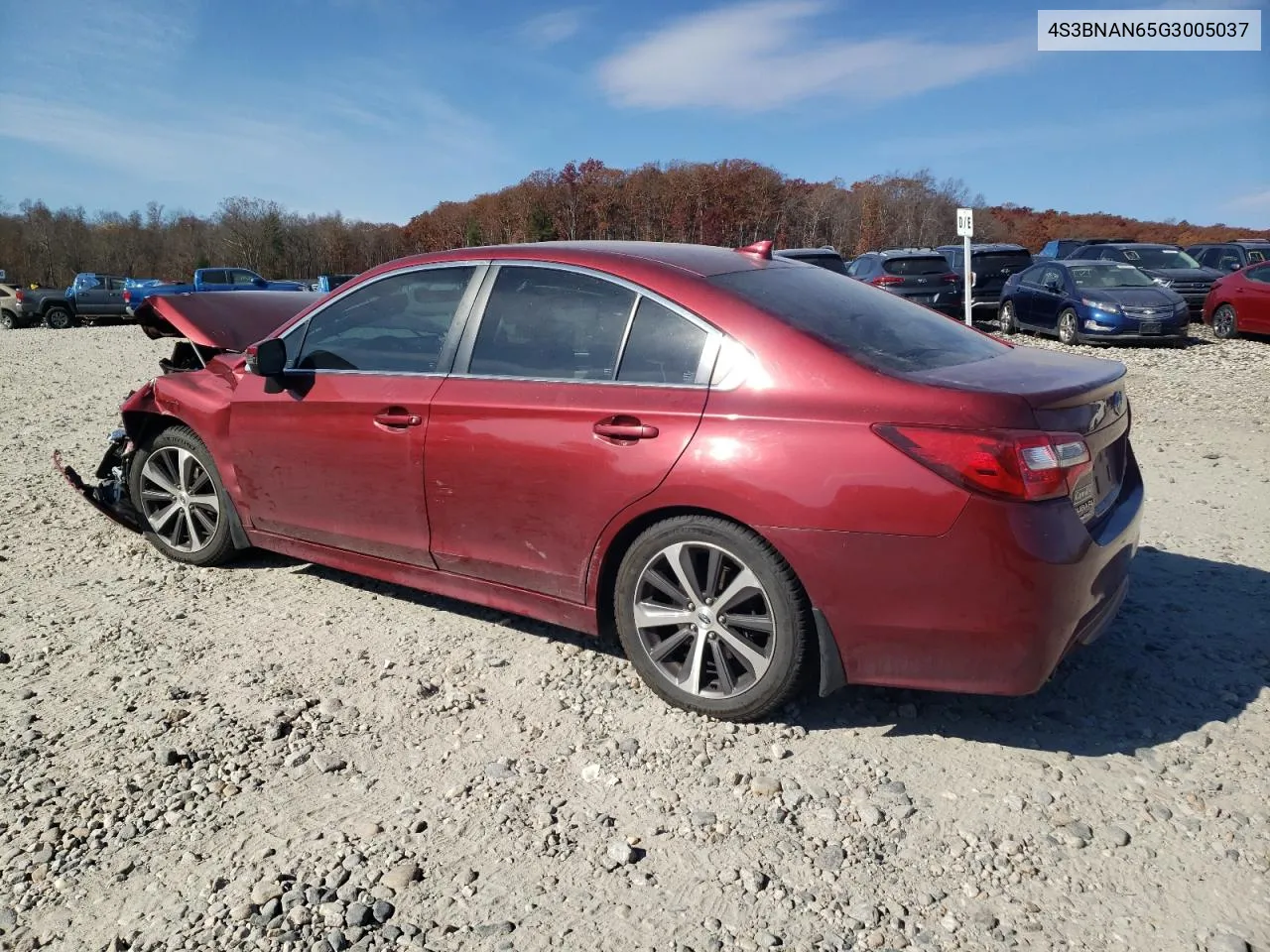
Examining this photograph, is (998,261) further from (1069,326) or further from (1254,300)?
(1254,300)

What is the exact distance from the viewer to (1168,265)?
20.2 meters

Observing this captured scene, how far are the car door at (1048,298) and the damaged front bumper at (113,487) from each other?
47.9 feet

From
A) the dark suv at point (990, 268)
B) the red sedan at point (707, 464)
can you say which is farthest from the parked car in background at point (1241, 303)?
the red sedan at point (707, 464)

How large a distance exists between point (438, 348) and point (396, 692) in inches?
53.8

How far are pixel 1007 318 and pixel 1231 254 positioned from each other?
27.4 feet

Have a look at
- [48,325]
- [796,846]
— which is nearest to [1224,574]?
[796,846]

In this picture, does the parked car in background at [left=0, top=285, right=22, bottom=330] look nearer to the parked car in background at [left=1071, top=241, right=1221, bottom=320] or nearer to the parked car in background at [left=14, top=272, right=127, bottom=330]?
the parked car in background at [left=14, top=272, right=127, bottom=330]

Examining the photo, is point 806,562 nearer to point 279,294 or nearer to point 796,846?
point 796,846

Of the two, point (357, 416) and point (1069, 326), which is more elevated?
point (357, 416)

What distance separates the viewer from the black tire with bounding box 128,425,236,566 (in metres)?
4.88

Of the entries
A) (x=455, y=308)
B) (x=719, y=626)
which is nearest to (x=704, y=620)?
(x=719, y=626)

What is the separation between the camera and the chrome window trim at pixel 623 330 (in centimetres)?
329

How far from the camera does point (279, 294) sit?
5949 millimetres

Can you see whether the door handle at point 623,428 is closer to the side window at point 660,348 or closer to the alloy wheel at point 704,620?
the side window at point 660,348
